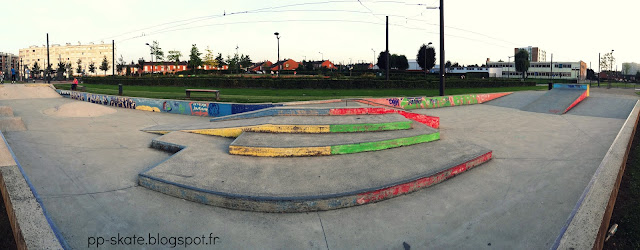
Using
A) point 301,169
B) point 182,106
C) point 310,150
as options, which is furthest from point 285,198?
point 182,106

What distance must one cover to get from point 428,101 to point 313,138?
13.2 m

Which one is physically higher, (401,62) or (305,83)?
(401,62)

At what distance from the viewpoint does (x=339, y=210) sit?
5051mm

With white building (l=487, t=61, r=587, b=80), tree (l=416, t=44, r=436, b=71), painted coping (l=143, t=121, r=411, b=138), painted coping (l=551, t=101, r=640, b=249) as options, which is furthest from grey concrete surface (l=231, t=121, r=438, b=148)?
white building (l=487, t=61, r=587, b=80)

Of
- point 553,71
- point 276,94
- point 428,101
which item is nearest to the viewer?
point 428,101

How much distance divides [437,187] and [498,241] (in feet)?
6.10

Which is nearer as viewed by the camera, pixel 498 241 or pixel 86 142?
pixel 498 241

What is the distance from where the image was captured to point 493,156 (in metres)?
8.29

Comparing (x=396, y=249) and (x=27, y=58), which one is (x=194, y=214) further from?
(x=27, y=58)

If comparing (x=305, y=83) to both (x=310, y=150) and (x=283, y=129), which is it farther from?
(x=310, y=150)

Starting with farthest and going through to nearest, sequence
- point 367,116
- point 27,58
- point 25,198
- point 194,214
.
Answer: point 27,58 → point 367,116 → point 194,214 → point 25,198

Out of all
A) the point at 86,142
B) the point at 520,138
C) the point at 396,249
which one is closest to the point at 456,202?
the point at 396,249

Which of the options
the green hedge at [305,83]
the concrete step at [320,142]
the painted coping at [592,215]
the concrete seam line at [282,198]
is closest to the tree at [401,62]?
the green hedge at [305,83]

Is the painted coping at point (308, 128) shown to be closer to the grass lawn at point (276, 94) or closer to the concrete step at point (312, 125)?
the concrete step at point (312, 125)
